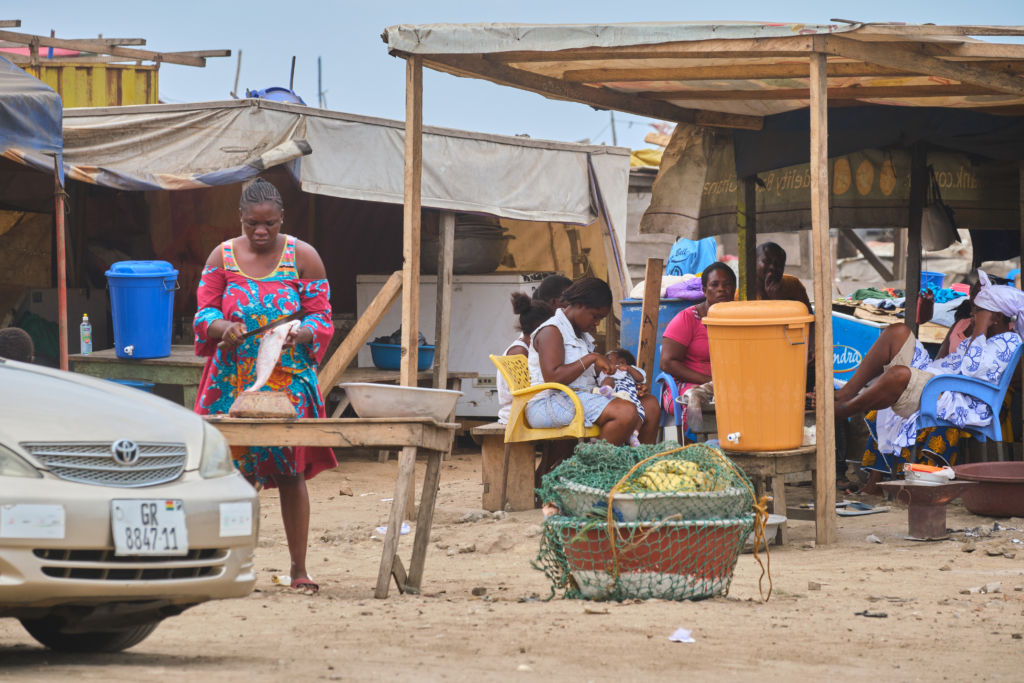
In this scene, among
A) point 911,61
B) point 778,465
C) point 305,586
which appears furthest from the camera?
point 911,61

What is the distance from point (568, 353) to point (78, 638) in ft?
11.8

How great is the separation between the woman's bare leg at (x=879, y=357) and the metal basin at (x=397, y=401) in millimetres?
3739

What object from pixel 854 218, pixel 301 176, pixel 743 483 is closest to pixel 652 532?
pixel 743 483

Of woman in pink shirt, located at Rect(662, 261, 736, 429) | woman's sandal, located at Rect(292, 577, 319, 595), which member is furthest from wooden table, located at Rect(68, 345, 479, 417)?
woman's sandal, located at Rect(292, 577, 319, 595)

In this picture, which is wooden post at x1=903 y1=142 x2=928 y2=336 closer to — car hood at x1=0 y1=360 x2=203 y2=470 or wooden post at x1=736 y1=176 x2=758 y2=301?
wooden post at x1=736 y1=176 x2=758 y2=301

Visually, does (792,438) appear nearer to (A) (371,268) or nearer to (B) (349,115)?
(B) (349,115)

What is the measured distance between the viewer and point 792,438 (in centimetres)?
585

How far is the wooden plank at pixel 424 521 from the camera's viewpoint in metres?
4.62

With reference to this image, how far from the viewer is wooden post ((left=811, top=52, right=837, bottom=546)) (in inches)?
228

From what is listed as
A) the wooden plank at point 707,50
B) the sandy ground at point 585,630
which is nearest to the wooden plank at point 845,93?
the wooden plank at point 707,50

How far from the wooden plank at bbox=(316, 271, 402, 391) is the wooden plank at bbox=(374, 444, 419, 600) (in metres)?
3.86

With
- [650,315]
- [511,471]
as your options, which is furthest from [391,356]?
[511,471]

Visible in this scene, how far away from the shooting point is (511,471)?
7066 mm

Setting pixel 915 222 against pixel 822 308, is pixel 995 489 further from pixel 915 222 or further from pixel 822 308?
pixel 915 222
